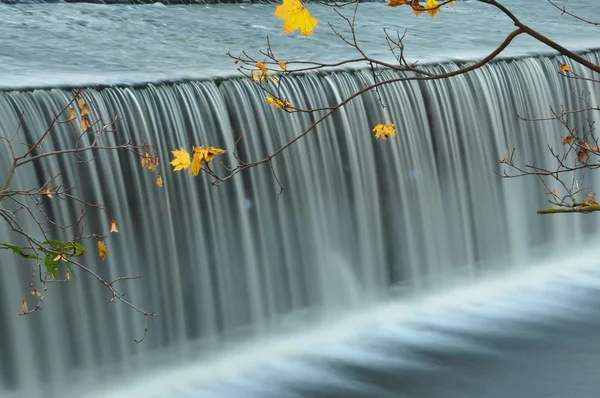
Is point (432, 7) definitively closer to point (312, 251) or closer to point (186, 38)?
point (312, 251)

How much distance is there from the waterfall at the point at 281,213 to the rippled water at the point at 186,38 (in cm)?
52

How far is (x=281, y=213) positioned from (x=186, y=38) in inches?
120

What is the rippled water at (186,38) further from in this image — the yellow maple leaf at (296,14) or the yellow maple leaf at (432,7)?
the yellow maple leaf at (296,14)

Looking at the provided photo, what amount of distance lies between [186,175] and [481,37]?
5100mm

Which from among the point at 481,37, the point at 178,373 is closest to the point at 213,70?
the point at 178,373

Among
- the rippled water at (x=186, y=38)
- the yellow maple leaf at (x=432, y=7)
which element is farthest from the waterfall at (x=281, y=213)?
the yellow maple leaf at (x=432, y=7)

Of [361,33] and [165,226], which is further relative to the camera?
[361,33]

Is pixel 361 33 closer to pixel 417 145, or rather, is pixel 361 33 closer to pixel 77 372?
pixel 417 145

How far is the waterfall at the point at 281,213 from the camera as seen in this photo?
598cm

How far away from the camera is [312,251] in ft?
23.7

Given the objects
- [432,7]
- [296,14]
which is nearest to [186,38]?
[432,7]

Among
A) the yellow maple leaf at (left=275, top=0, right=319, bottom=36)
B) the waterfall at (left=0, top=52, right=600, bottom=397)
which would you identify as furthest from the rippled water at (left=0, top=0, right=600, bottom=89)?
the yellow maple leaf at (left=275, top=0, right=319, bottom=36)

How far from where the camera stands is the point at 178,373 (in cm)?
623

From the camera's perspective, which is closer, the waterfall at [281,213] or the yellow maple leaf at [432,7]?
the yellow maple leaf at [432,7]
